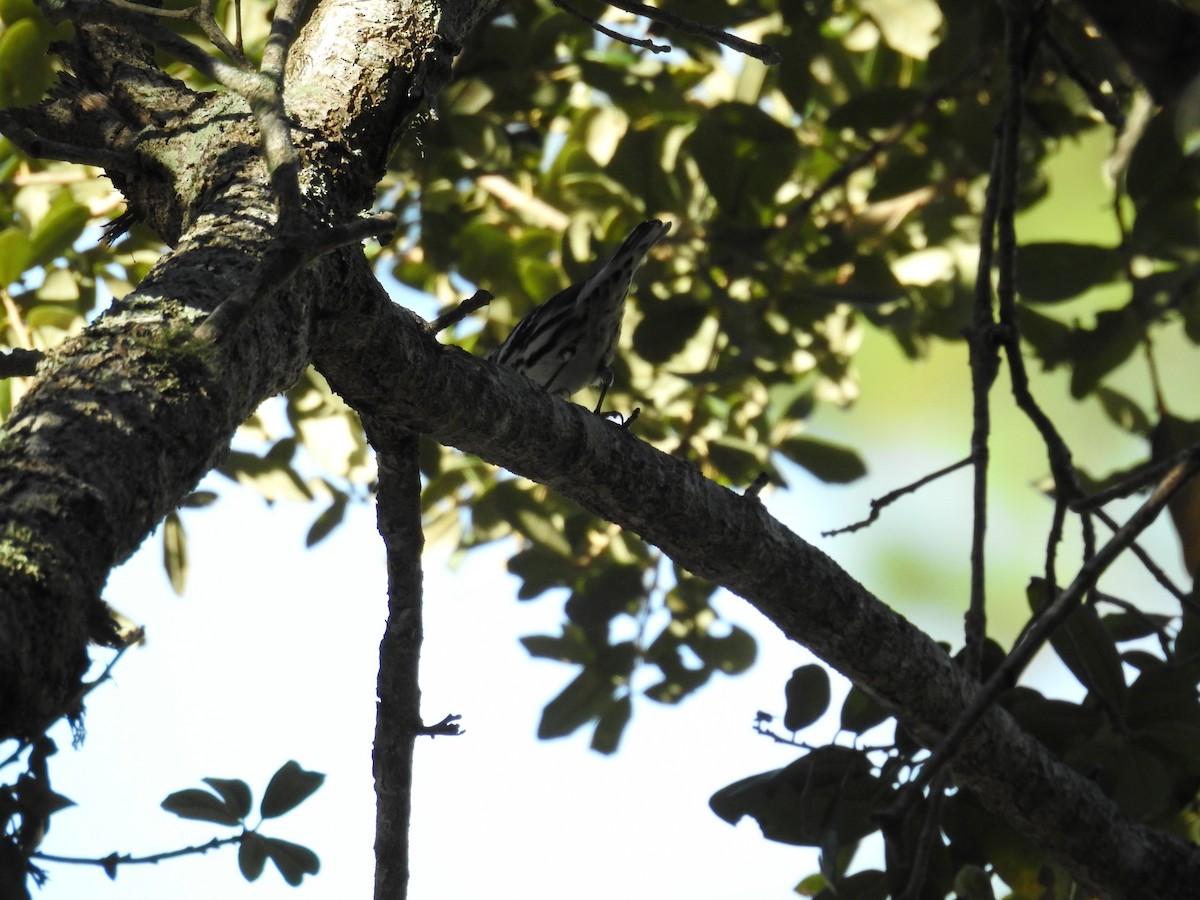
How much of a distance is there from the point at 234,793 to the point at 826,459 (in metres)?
2.13

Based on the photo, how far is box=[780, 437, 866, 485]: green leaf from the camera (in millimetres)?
3291

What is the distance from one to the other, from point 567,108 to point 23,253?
75.7 inches

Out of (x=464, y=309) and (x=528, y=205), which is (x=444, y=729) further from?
(x=528, y=205)

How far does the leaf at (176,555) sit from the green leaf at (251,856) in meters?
1.28

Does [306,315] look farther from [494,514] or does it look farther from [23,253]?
[494,514]

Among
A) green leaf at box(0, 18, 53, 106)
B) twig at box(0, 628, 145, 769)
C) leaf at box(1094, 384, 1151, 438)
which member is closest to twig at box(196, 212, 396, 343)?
twig at box(0, 628, 145, 769)

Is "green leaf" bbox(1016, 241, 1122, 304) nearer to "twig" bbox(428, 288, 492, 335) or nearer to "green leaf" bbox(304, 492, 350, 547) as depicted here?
"twig" bbox(428, 288, 492, 335)

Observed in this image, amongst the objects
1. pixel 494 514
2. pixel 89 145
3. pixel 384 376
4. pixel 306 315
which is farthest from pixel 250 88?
pixel 494 514

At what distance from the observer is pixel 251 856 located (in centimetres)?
161

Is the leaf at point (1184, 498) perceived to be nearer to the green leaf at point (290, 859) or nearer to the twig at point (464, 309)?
the twig at point (464, 309)

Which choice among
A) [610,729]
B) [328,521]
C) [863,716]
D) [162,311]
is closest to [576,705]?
[610,729]

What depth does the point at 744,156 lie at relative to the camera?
3244mm

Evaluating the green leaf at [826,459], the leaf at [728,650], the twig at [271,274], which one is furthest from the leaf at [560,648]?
the twig at [271,274]

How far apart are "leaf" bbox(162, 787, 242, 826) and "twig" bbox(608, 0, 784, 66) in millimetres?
1300
